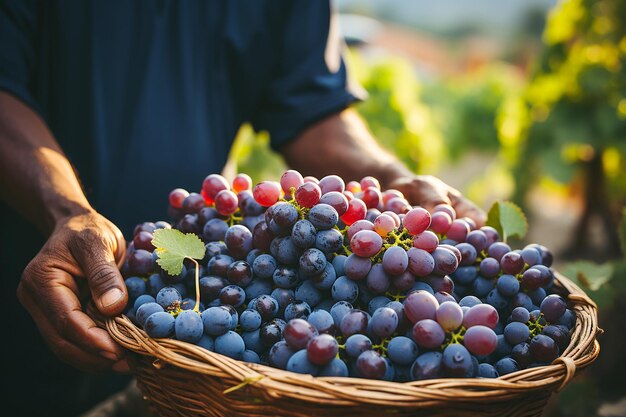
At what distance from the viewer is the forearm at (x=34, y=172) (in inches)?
44.0

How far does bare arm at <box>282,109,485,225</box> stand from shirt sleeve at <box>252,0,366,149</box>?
4 cm

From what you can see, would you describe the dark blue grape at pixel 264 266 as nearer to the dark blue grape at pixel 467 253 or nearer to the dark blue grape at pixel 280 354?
the dark blue grape at pixel 280 354

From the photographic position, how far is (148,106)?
1492 mm

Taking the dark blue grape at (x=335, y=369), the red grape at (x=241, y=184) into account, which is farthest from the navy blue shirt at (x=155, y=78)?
the dark blue grape at (x=335, y=369)

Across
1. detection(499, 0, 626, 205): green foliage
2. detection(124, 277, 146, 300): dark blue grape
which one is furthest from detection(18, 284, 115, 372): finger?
detection(499, 0, 626, 205): green foliage

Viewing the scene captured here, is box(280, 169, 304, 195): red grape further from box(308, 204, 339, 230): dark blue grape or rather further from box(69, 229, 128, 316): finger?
box(69, 229, 128, 316): finger

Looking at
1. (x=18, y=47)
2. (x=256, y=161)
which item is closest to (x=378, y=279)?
(x=18, y=47)

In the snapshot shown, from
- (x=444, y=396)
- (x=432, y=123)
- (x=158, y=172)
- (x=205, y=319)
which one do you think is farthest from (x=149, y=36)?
(x=432, y=123)

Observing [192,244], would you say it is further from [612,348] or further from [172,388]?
[612,348]

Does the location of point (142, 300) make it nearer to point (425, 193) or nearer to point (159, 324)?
point (159, 324)

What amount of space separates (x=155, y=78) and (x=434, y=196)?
83 centimetres

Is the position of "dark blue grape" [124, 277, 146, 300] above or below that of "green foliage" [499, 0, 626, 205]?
below

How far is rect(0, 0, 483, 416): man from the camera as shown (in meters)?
1.34

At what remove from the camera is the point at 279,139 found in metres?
1.68
